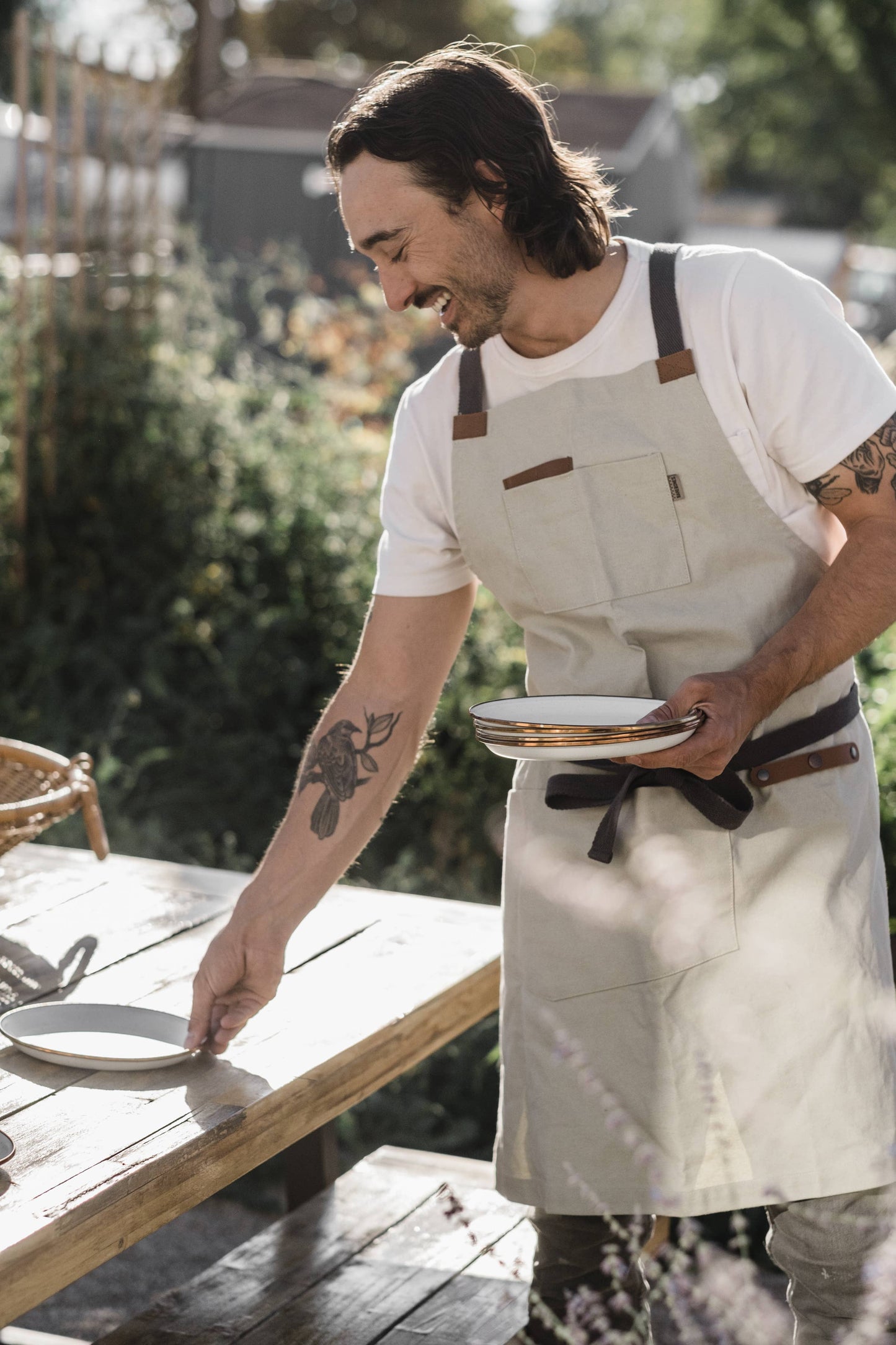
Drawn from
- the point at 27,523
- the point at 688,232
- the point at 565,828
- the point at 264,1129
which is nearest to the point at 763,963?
the point at 565,828

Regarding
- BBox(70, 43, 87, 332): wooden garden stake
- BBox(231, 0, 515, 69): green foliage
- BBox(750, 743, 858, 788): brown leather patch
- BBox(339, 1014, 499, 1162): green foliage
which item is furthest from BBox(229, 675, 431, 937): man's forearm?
BBox(231, 0, 515, 69): green foliage

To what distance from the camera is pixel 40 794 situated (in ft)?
7.82

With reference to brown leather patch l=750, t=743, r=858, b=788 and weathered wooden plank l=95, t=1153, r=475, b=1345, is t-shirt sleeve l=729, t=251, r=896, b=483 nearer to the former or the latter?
brown leather patch l=750, t=743, r=858, b=788

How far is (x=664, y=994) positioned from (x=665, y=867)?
0.16 m

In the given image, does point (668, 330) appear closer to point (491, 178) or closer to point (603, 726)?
point (491, 178)

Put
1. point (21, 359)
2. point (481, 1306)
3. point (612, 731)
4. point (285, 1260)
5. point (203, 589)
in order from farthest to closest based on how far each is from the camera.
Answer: point (21, 359) → point (203, 589) → point (285, 1260) → point (481, 1306) → point (612, 731)

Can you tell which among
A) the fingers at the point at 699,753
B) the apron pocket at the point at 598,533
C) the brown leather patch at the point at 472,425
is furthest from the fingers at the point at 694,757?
the brown leather patch at the point at 472,425

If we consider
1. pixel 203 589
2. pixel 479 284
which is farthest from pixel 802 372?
pixel 203 589

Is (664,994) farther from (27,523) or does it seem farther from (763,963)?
(27,523)

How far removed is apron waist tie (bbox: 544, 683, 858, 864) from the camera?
5.93ft

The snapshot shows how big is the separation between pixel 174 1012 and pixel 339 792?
0.36 m

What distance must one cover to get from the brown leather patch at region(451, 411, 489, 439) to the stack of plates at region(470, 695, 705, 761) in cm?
37

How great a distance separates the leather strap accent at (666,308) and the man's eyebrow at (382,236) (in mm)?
324

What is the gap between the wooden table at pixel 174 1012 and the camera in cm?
146
